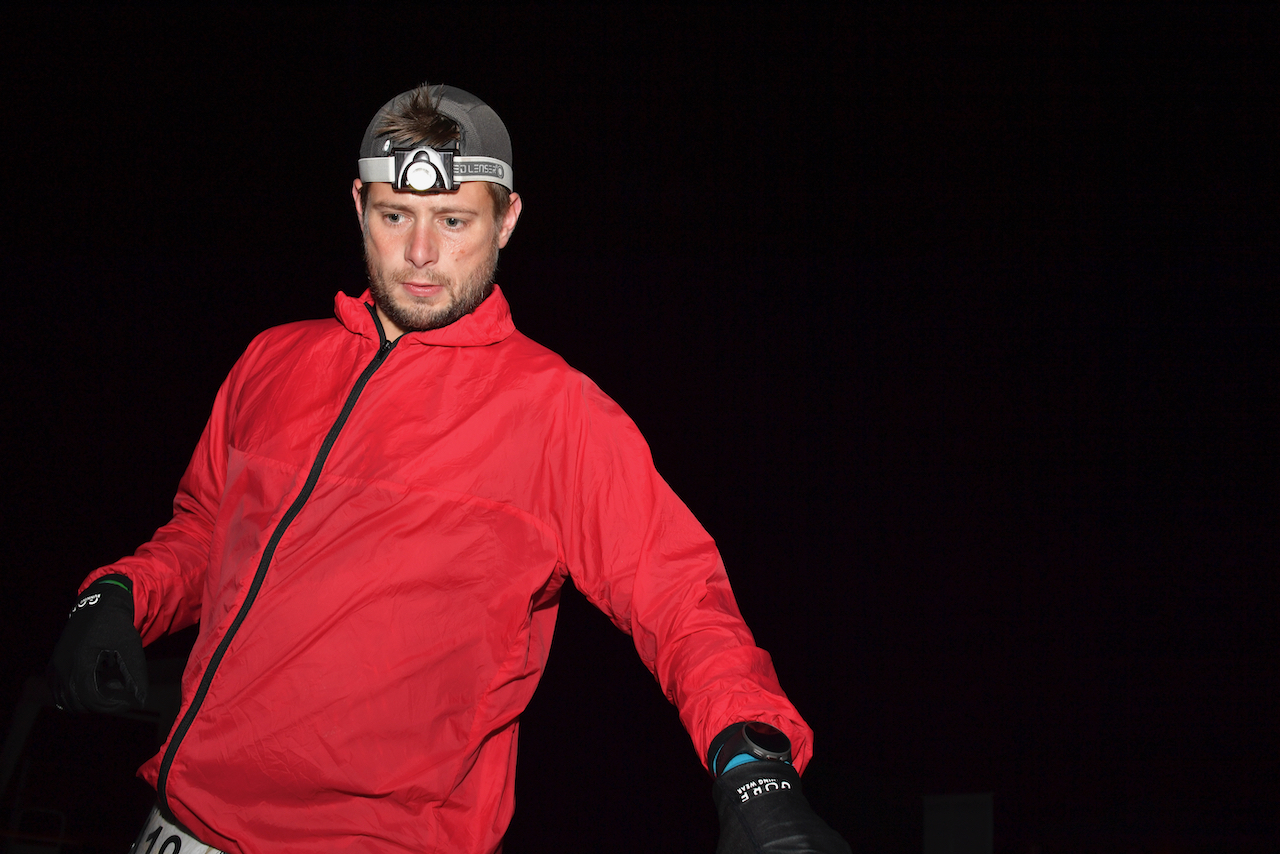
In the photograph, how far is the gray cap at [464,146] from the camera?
42.0 inches

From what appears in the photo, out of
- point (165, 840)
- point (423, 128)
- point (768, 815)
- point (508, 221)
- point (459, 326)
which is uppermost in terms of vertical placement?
point (423, 128)

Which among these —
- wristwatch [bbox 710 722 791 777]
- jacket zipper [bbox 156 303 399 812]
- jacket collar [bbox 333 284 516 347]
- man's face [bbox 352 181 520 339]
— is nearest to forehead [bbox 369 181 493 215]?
man's face [bbox 352 181 520 339]

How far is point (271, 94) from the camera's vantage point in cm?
254

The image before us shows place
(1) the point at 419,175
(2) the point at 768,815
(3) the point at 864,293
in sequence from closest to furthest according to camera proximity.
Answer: (2) the point at 768,815 < (1) the point at 419,175 < (3) the point at 864,293

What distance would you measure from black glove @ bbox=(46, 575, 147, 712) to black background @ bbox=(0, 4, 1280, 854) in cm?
166

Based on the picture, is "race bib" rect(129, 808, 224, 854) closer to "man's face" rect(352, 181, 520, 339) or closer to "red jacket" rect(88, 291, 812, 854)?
"red jacket" rect(88, 291, 812, 854)

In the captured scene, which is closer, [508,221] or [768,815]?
[768,815]

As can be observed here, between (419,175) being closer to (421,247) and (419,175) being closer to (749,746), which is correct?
(421,247)

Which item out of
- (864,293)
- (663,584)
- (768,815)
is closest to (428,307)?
(663,584)

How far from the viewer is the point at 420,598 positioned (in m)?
0.94

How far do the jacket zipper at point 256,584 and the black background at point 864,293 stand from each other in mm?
1645

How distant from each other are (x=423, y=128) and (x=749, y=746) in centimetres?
81

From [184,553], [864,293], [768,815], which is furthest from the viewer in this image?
[864,293]

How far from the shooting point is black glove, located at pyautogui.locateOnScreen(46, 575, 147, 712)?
1.03 metres
